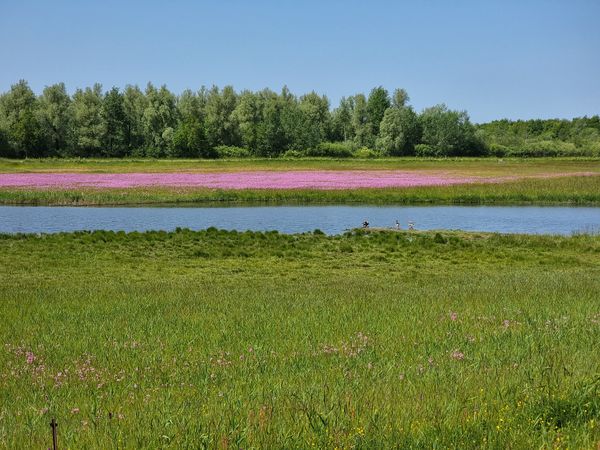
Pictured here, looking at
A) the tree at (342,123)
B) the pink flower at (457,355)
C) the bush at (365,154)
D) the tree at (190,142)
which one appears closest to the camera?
the pink flower at (457,355)

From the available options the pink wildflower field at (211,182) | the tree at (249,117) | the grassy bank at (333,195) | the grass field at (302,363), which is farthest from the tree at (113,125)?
the grass field at (302,363)

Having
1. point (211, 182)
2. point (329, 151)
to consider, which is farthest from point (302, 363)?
point (329, 151)

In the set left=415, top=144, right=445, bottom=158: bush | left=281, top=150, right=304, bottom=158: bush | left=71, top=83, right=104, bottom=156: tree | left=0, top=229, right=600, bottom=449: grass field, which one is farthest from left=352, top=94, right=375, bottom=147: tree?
left=0, top=229, right=600, bottom=449: grass field

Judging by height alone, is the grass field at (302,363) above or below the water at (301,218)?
above

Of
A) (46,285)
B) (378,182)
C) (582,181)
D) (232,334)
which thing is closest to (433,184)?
(378,182)

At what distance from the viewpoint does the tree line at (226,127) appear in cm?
11219

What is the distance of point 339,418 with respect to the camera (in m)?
4.74

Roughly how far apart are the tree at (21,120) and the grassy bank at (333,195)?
61.6 metres

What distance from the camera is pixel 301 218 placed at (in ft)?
119

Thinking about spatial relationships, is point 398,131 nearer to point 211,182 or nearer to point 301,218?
point 211,182

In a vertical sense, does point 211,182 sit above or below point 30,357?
above

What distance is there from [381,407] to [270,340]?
11.1ft

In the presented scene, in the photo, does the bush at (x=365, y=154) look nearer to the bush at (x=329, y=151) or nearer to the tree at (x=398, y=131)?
the bush at (x=329, y=151)

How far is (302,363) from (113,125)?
116012 mm
